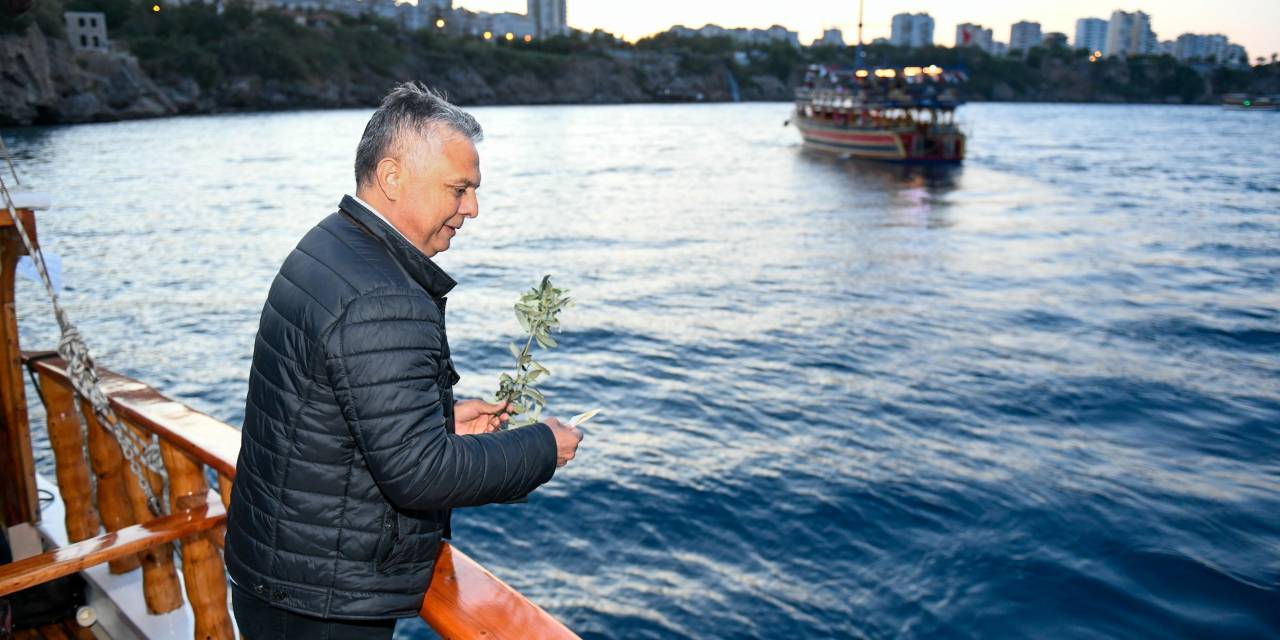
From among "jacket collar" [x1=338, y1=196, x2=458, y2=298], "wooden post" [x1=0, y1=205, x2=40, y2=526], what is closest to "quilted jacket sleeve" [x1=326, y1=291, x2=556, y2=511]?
"jacket collar" [x1=338, y1=196, x2=458, y2=298]

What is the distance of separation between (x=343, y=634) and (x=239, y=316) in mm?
16721

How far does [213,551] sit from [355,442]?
1.73 meters

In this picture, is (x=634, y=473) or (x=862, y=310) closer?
(x=634, y=473)

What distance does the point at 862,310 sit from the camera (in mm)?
18125

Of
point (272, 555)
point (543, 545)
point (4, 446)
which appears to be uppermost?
point (272, 555)

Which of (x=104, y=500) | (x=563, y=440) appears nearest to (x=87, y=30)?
(x=104, y=500)

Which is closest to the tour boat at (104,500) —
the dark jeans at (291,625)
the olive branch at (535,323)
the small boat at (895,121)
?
the dark jeans at (291,625)

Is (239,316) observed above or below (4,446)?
below

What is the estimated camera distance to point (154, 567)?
→ 341 cm

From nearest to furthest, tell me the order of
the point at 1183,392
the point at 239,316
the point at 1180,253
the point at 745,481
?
the point at 745,481 < the point at 1183,392 < the point at 239,316 < the point at 1180,253

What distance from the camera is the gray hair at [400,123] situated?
182 cm

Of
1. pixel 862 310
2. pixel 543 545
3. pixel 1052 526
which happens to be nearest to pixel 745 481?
pixel 543 545

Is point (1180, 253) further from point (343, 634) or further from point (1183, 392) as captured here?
point (343, 634)

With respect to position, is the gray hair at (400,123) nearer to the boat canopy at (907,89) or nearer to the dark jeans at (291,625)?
the dark jeans at (291,625)
